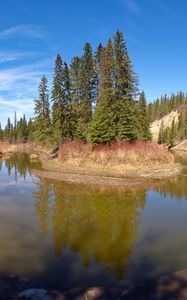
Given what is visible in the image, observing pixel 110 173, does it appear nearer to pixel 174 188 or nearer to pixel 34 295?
pixel 174 188

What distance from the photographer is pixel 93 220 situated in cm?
1466

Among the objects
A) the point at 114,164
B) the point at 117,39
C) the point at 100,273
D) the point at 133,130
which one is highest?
the point at 117,39

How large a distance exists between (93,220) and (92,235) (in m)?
2.25

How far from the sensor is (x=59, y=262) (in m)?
9.66

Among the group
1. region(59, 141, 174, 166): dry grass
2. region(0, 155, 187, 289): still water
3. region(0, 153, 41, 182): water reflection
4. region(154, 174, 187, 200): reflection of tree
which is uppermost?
region(59, 141, 174, 166): dry grass

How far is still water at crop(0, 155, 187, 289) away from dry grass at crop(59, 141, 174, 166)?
32.4 ft

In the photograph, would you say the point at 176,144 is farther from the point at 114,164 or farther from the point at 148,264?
the point at 148,264

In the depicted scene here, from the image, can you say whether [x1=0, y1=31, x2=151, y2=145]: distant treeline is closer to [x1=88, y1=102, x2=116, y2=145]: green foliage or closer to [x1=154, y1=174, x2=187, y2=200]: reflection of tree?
[x1=88, y1=102, x2=116, y2=145]: green foliage

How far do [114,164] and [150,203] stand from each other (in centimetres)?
1345

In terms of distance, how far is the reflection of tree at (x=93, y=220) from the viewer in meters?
10.6

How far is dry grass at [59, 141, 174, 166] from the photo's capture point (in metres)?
31.7

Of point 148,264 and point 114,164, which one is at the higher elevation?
point 114,164

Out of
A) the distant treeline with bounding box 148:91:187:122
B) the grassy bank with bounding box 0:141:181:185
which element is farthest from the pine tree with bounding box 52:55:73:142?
the distant treeline with bounding box 148:91:187:122

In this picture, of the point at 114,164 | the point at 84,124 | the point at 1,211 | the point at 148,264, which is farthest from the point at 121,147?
the point at 148,264
